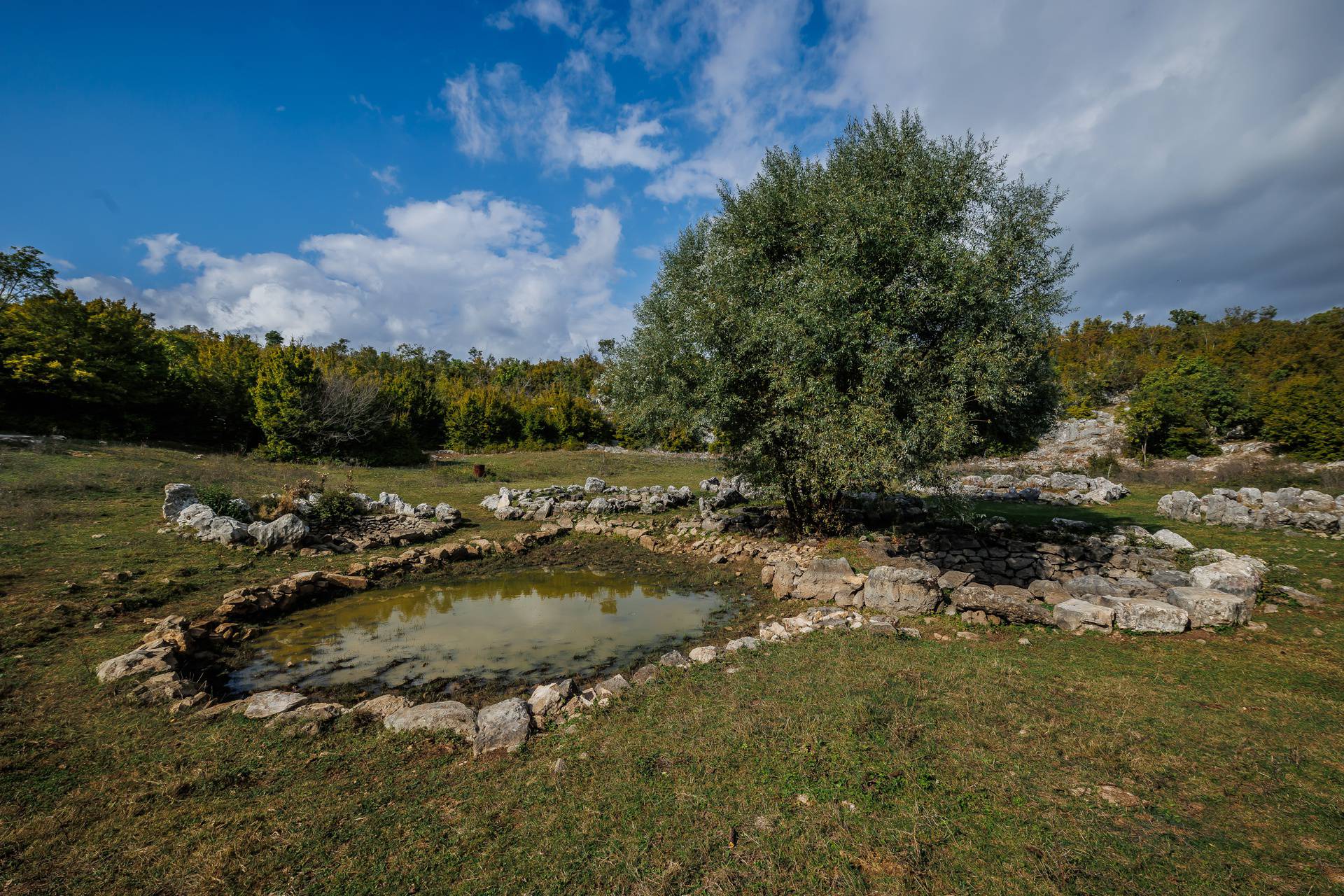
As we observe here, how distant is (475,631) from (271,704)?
13.7 ft

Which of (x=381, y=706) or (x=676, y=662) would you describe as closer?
(x=381, y=706)

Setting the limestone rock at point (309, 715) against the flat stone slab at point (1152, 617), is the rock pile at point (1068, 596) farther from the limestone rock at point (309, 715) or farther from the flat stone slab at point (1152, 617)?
the limestone rock at point (309, 715)

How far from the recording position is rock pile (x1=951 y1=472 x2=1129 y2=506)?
2191cm

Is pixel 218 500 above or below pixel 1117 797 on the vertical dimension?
above

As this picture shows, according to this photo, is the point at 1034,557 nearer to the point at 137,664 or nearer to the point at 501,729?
the point at 501,729

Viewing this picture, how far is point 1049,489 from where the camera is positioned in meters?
24.7

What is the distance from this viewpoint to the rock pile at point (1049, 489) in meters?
21.9

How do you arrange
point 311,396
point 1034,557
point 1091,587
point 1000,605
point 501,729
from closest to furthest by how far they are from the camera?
point 501,729, point 1000,605, point 1091,587, point 1034,557, point 311,396

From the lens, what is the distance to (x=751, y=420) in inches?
569

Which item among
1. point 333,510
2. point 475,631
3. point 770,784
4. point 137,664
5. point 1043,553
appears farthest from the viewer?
point 333,510

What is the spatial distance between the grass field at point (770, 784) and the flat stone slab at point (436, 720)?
0.22 metres

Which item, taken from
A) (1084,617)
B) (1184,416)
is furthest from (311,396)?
(1184,416)

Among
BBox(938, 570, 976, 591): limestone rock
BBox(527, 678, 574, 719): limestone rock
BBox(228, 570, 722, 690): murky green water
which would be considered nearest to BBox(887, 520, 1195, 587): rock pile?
BBox(938, 570, 976, 591): limestone rock

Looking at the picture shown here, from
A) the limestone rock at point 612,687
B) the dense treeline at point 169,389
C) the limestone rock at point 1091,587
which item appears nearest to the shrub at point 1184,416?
the limestone rock at point 1091,587
